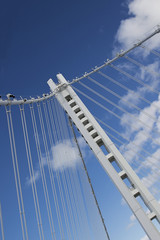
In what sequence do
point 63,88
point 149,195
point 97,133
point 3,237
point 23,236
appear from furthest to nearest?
point 63,88
point 97,133
point 149,195
point 23,236
point 3,237

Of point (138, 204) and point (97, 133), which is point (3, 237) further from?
point (97, 133)

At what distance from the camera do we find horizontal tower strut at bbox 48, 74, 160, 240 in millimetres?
7698

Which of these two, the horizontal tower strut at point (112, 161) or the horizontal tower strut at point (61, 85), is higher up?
the horizontal tower strut at point (61, 85)

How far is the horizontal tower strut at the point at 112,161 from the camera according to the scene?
303 inches

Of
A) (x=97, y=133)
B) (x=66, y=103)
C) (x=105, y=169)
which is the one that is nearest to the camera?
(x=105, y=169)

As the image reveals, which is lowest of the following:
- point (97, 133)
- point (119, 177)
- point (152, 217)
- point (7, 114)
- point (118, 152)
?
point (152, 217)

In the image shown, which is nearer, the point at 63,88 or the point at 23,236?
the point at 23,236

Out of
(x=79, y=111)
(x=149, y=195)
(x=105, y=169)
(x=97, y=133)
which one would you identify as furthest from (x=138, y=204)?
(x=79, y=111)

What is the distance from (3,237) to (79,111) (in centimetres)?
573

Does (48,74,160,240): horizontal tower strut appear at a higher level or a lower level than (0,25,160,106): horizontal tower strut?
lower

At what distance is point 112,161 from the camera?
916 cm

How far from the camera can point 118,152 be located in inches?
356

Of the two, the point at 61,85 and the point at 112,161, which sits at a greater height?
the point at 61,85

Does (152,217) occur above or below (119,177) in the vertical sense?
below
